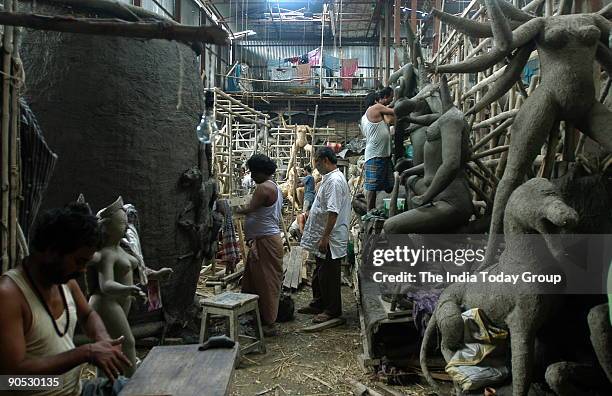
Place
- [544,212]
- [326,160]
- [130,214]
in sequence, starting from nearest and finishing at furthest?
1. [544,212]
2. [130,214]
3. [326,160]

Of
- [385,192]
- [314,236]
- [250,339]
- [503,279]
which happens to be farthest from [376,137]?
[503,279]

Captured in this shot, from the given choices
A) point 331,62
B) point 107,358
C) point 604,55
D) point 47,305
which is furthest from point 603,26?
point 331,62

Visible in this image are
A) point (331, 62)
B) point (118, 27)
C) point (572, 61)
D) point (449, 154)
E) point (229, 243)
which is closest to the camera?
point (118, 27)

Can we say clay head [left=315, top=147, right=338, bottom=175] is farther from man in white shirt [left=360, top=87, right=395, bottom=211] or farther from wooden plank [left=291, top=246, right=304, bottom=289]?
wooden plank [left=291, top=246, right=304, bottom=289]

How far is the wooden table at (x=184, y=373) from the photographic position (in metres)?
2.24

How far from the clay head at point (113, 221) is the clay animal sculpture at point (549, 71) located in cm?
245

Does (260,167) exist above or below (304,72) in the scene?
below

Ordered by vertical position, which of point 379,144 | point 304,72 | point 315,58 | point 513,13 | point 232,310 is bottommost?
point 232,310

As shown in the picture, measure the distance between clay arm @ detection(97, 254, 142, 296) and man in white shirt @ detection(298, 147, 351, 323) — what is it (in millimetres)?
2833

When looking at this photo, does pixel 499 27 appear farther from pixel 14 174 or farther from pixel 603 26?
pixel 14 174

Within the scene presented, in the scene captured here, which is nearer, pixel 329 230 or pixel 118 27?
pixel 118 27

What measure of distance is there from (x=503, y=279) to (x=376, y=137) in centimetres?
398

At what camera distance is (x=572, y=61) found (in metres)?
3.05

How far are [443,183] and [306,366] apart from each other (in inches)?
84.4
